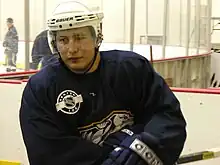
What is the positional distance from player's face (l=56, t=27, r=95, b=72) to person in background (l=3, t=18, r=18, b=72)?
234 cm

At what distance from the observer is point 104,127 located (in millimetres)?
1196

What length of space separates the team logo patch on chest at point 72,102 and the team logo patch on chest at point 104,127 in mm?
48

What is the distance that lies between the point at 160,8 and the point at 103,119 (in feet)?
17.4

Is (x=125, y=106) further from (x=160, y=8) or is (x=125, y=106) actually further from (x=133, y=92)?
(x=160, y=8)

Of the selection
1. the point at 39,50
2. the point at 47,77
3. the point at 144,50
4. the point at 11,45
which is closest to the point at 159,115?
the point at 47,77

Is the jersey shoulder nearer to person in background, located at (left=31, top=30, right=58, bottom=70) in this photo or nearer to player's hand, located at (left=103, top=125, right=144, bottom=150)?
player's hand, located at (left=103, top=125, right=144, bottom=150)

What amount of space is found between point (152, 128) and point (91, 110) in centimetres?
14

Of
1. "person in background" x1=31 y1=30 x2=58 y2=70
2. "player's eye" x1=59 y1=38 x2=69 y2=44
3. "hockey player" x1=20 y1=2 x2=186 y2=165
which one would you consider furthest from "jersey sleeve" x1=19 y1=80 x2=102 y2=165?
"person in background" x1=31 y1=30 x2=58 y2=70

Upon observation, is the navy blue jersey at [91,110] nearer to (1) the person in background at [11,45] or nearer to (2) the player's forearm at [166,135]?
(2) the player's forearm at [166,135]

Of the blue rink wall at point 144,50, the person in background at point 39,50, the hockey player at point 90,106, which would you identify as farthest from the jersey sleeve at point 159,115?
the blue rink wall at point 144,50

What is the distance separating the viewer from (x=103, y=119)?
1.19 m

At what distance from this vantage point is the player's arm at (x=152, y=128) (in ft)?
3.71

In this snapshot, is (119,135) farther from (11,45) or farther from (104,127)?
(11,45)

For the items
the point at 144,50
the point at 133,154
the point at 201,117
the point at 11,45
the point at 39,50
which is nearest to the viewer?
the point at 133,154
